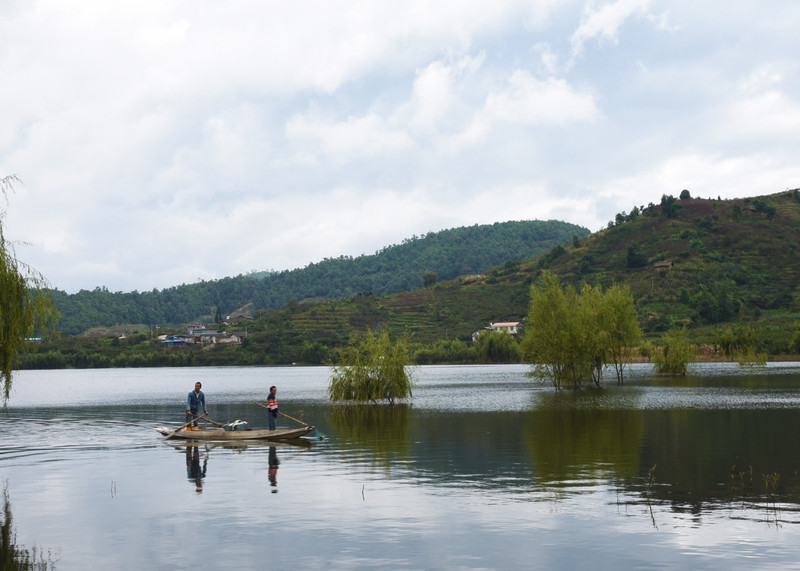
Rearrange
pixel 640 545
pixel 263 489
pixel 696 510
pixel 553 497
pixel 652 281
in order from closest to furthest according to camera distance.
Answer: pixel 640 545, pixel 696 510, pixel 553 497, pixel 263 489, pixel 652 281

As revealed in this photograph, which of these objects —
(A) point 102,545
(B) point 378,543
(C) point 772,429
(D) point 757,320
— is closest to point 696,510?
(B) point 378,543

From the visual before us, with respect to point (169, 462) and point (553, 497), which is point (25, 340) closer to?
point (169, 462)

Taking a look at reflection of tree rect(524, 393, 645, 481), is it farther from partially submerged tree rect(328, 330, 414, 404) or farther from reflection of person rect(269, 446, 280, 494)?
partially submerged tree rect(328, 330, 414, 404)

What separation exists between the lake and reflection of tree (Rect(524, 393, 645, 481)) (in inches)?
7.7

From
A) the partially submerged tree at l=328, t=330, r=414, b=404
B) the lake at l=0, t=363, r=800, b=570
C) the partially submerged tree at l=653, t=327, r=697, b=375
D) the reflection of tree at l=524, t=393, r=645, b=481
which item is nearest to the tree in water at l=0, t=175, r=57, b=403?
the lake at l=0, t=363, r=800, b=570

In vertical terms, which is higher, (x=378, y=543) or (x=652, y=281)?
(x=652, y=281)

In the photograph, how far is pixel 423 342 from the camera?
193750mm

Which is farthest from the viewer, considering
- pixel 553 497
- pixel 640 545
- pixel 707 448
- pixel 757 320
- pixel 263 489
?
pixel 757 320

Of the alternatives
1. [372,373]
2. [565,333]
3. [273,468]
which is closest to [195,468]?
[273,468]

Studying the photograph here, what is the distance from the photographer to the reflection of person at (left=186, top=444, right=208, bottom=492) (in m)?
28.1

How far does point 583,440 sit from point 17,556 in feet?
87.5

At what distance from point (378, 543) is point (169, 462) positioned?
17.6 metres

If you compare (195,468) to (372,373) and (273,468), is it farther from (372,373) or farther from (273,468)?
(372,373)

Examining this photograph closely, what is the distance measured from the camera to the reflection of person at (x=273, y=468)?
2681 cm
